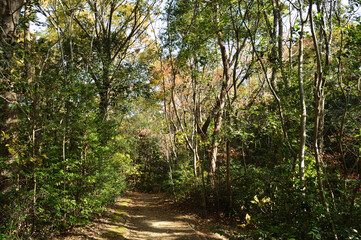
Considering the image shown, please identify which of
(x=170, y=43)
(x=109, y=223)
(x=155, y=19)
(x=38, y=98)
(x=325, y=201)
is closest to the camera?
(x=325, y=201)

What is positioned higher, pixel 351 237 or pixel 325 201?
pixel 325 201

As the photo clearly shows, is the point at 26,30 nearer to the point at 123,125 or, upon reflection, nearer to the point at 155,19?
the point at 155,19

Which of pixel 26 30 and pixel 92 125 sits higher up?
pixel 26 30

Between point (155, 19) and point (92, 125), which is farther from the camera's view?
point (155, 19)

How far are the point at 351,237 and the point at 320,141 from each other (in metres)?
5.59

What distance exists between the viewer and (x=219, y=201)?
25.5ft

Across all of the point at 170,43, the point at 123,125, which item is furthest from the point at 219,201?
the point at 123,125

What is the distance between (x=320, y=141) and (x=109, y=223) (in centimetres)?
745

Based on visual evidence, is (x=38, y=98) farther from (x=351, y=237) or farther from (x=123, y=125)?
(x=123, y=125)

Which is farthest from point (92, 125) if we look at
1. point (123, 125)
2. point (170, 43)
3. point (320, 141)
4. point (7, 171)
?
point (123, 125)

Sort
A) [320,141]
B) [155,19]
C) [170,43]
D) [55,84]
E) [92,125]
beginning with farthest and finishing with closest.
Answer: [155,19] → [170,43] → [320,141] → [92,125] → [55,84]

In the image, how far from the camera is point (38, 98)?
4.03 m

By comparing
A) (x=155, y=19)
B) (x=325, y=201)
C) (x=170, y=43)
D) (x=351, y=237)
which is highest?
(x=155, y=19)

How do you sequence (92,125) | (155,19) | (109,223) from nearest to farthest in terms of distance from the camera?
(92,125) < (109,223) < (155,19)
